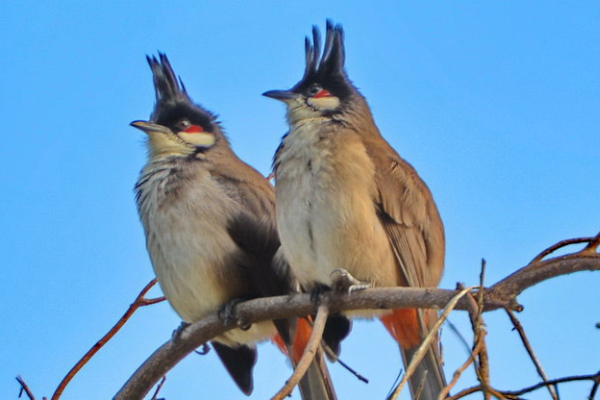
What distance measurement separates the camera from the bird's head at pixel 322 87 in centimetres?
574

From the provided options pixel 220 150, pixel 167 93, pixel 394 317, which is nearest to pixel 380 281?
pixel 394 317

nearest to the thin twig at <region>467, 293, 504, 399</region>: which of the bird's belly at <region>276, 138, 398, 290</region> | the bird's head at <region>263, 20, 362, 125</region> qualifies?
the bird's belly at <region>276, 138, 398, 290</region>

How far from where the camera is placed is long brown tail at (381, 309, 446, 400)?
15.6ft

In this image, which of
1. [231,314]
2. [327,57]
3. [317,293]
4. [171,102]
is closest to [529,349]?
[317,293]

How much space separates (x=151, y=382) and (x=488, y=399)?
257cm

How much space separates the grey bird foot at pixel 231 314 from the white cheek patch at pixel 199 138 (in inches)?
51.5

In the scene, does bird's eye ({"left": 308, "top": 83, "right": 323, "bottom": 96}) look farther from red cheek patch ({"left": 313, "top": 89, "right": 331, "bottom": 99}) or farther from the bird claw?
the bird claw

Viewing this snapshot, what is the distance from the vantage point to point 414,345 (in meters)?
5.10

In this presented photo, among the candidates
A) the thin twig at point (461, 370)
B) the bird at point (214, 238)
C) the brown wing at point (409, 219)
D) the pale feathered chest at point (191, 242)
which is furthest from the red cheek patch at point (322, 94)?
the thin twig at point (461, 370)

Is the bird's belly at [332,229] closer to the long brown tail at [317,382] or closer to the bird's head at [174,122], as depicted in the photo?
the long brown tail at [317,382]

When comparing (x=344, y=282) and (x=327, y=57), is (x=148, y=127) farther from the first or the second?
(x=344, y=282)

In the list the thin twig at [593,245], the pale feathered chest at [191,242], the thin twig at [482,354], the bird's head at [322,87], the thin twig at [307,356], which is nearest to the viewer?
the thin twig at [482,354]

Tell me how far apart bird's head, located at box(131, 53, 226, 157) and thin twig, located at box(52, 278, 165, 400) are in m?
1.16

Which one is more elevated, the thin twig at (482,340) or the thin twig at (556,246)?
the thin twig at (556,246)
